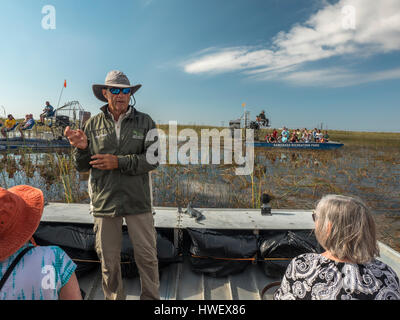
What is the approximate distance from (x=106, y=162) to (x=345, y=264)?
1477 mm

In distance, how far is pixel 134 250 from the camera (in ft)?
5.74

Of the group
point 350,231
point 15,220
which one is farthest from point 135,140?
point 350,231

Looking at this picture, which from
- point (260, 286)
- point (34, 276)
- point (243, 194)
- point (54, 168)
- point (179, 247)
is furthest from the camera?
point (54, 168)

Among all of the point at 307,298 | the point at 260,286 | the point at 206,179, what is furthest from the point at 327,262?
the point at 206,179

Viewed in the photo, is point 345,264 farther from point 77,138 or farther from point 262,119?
point 262,119

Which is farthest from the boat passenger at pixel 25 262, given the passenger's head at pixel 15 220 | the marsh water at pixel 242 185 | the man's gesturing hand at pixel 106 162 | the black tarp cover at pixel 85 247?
the marsh water at pixel 242 185

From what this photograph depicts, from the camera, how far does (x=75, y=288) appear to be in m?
0.88

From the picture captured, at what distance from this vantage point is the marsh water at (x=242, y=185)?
5.17m

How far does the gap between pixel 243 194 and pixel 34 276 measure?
5375 millimetres

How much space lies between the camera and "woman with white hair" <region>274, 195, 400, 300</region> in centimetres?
89

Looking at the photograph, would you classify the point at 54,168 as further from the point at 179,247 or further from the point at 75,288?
the point at 75,288

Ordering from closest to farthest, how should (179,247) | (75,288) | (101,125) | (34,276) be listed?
(34,276), (75,288), (101,125), (179,247)

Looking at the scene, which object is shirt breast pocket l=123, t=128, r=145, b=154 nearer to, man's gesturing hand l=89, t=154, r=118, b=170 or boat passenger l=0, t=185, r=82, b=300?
man's gesturing hand l=89, t=154, r=118, b=170
